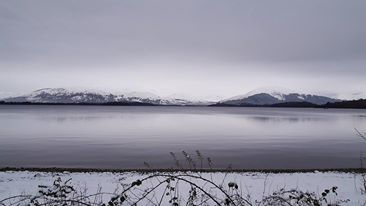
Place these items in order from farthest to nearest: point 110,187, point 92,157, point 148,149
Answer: point 148,149, point 92,157, point 110,187

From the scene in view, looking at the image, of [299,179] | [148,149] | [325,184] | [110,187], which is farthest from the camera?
[148,149]

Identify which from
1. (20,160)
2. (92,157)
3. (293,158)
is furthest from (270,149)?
(20,160)

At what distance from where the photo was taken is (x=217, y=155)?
29.4 meters

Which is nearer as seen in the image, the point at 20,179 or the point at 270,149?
the point at 20,179

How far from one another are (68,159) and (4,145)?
13.7 metres

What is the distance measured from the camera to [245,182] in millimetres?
15031

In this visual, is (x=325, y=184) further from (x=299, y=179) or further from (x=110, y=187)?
(x=110, y=187)

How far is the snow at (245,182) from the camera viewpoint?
13164mm

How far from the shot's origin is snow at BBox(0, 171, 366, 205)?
13.2 m

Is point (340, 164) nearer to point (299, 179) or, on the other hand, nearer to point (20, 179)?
point (299, 179)

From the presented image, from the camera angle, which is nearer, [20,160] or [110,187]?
[110,187]

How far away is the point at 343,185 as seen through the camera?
1462 cm

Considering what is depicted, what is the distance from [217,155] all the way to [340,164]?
9.32 metres

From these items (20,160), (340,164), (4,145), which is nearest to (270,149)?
(340,164)
